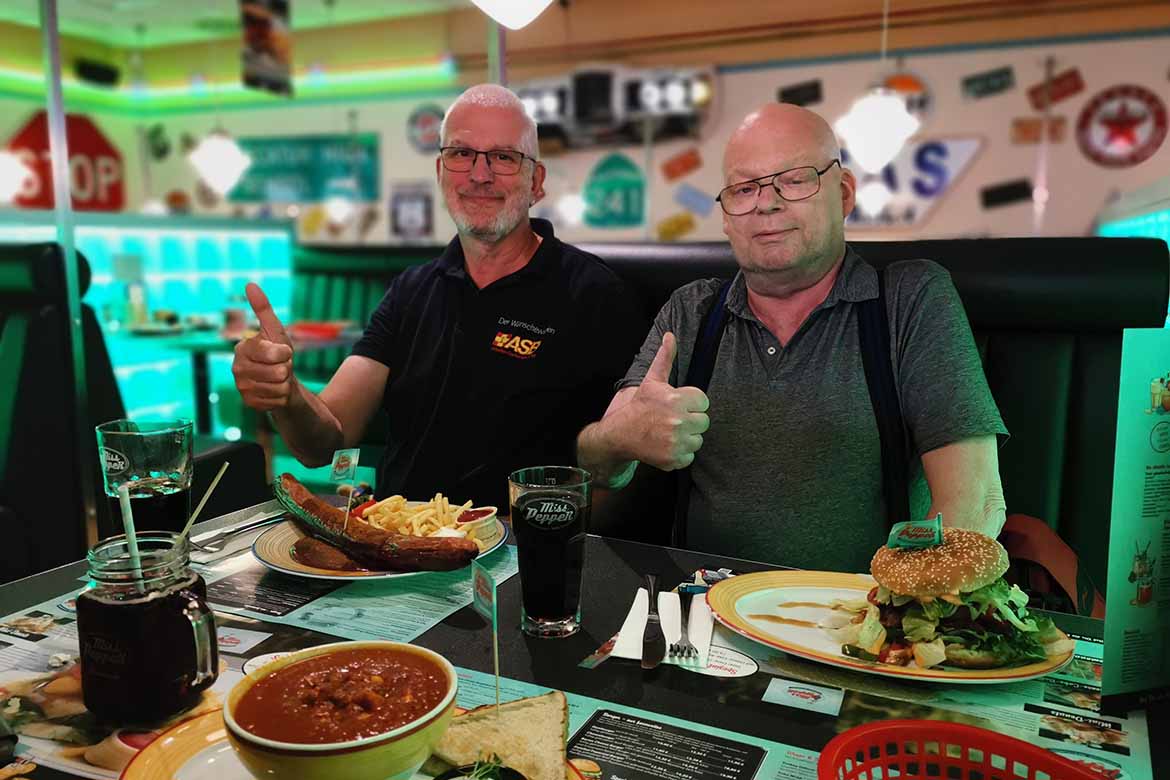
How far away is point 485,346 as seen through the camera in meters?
2.22

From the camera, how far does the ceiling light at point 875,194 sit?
23.0 ft

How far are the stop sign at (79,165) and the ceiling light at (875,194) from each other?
362 inches

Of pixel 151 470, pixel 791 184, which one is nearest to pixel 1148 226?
pixel 791 184

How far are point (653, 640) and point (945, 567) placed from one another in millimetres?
360

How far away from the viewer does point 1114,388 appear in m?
1.90

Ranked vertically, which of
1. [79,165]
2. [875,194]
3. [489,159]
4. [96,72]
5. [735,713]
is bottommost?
[735,713]

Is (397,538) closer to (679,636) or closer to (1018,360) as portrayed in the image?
(679,636)

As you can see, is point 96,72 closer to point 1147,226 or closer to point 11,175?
point 11,175

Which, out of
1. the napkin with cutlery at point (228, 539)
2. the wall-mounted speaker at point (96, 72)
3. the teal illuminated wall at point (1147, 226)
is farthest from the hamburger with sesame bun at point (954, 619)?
the wall-mounted speaker at point (96, 72)

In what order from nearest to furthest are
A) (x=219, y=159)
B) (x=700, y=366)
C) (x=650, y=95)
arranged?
(x=700, y=366) < (x=650, y=95) < (x=219, y=159)

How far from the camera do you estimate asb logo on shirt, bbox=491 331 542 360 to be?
2195mm

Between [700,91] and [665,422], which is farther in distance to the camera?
[700,91]

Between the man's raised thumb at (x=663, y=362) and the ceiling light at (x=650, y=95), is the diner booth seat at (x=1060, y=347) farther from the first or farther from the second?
the ceiling light at (x=650, y=95)

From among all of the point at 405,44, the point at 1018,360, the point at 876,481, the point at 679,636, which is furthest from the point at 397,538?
the point at 405,44
